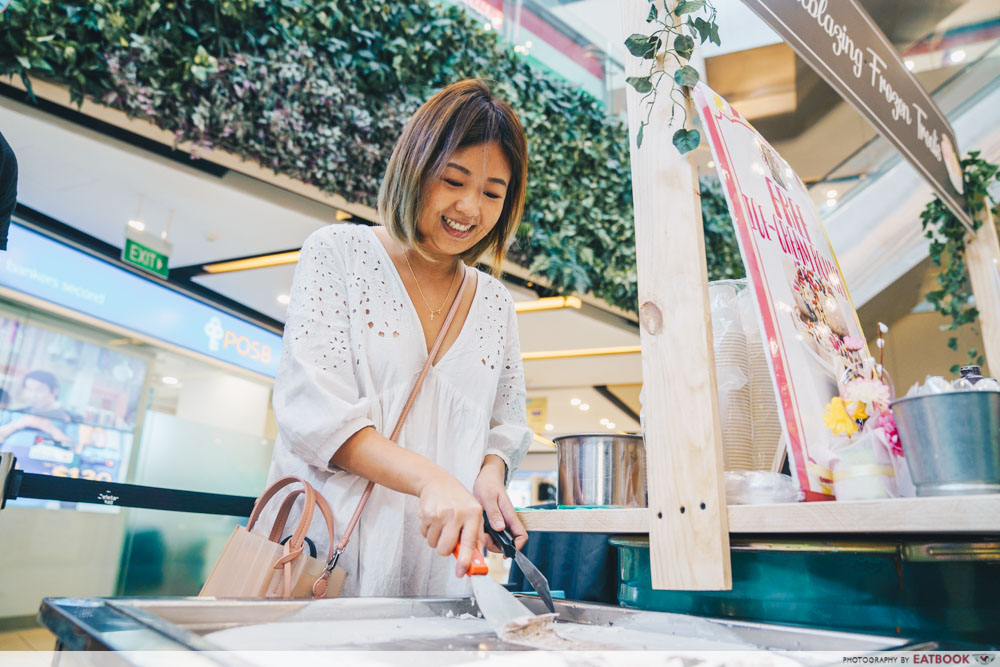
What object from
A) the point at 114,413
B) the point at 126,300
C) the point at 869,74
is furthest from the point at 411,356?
the point at 114,413

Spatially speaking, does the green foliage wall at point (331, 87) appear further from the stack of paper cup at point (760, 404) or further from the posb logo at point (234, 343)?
the stack of paper cup at point (760, 404)

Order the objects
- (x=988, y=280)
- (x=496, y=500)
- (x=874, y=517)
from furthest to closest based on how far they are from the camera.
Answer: (x=988, y=280) → (x=496, y=500) → (x=874, y=517)

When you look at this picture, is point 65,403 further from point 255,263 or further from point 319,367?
point 319,367

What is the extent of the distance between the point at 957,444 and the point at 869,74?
47.3 inches

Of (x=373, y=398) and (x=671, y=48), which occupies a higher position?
(x=671, y=48)

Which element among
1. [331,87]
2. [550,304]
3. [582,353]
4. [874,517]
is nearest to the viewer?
[874,517]

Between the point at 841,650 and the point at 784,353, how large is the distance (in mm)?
314

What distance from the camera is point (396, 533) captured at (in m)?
1.07

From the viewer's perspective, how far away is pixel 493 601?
720 mm

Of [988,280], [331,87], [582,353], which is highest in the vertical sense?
[331,87]

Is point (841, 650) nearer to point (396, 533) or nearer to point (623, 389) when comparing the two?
point (396, 533)

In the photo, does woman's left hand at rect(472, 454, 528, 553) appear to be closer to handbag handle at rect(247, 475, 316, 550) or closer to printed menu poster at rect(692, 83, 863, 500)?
handbag handle at rect(247, 475, 316, 550)

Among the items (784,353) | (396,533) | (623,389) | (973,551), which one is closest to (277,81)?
(396,533)

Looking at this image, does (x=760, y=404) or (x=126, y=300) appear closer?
(x=760, y=404)
